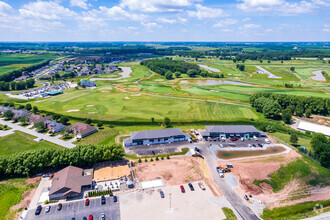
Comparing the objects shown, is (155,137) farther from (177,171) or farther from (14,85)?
(14,85)

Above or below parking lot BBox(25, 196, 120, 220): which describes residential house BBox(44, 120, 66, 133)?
above

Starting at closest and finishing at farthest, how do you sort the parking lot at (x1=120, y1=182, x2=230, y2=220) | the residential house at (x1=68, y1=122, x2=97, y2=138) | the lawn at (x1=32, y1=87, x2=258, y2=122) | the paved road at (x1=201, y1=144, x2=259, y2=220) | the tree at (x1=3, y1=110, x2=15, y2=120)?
the parking lot at (x1=120, y1=182, x2=230, y2=220)
the paved road at (x1=201, y1=144, x2=259, y2=220)
the residential house at (x1=68, y1=122, x2=97, y2=138)
the tree at (x1=3, y1=110, x2=15, y2=120)
the lawn at (x1=32, y1=87, x2=258, y2=122)

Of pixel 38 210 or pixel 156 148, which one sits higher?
pixel 156 148

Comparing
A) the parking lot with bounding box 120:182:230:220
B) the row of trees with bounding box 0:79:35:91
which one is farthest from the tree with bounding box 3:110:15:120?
the parking lot with bounding box 120:182:230:220

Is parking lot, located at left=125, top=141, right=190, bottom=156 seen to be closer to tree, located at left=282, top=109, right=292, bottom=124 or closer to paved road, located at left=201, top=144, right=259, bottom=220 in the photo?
paved road, located at left=201, top=144, right=259, bottom=220

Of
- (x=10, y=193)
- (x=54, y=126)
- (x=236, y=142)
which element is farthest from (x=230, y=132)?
(x=54, y=126)

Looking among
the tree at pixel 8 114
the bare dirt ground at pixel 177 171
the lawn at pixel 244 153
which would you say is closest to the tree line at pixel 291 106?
the lawn at pixel 244 153
